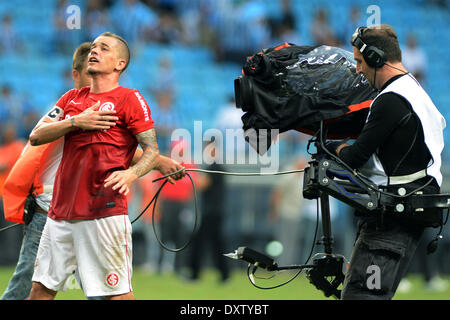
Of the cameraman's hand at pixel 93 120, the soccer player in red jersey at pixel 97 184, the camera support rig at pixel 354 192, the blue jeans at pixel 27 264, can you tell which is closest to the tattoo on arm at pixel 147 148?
the soccer player in red jersey at pixel 97 184

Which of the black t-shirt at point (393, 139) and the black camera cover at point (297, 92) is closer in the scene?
the black t-shirt at point (393, 139)

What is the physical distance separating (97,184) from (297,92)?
1481 millimetres

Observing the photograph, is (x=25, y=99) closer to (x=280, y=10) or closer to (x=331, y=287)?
(x=280, y=10)

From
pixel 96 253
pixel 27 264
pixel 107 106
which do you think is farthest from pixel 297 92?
pixel 27 264

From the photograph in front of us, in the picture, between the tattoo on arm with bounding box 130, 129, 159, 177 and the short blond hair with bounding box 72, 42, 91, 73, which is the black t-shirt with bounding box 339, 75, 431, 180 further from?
the short blond hair with bounding box 72, 42, 91, 73

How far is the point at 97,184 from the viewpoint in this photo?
4.81 m

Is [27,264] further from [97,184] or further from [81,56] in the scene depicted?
[81,56]

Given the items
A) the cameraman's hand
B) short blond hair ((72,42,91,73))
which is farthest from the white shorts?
short blond hair ((72,42,91,73))

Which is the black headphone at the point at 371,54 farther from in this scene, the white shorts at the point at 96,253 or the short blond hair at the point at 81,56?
the short blond hair at the point at 81,56

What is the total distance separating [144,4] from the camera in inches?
701

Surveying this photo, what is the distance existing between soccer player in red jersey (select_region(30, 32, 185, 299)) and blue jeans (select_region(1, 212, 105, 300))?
0.57m

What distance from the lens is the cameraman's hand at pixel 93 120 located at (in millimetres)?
4727
